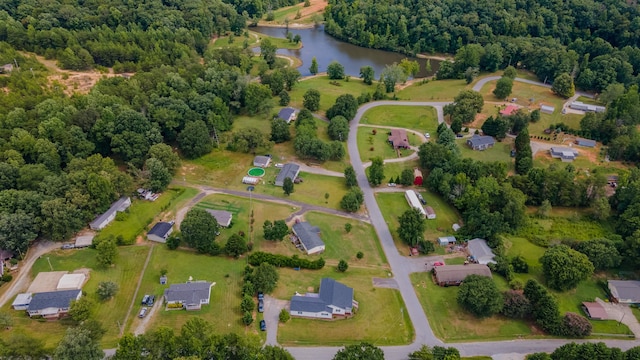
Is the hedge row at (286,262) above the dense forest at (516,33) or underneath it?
underneath

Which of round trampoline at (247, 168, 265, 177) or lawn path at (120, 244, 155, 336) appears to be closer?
lawn path at (120, 244, 155, 336)

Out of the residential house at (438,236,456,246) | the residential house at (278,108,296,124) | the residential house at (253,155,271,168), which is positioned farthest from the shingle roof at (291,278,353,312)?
the residential house at (278,108,296,124)

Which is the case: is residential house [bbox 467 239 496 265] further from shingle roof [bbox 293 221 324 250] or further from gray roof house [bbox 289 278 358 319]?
shingle roof [bbox 293 221 324 250]

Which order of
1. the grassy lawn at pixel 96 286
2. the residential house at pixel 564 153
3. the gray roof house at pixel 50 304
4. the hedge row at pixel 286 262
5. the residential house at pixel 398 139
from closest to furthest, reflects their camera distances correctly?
the grassy lawn at pixel 96 286 → the gray roof house at pixel 50 304 → the hedge row at pixel 286 262 → the residential house at pixel 564 153 → the residential house at pixel 398 139

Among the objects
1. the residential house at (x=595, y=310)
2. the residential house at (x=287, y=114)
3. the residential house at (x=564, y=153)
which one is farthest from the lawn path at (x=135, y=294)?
the residential house at (x=564, y=153)

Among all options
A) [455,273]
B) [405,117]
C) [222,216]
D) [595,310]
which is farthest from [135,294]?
[405,117]

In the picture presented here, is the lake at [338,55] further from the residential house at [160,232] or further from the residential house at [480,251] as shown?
the residential house at [480,251]
